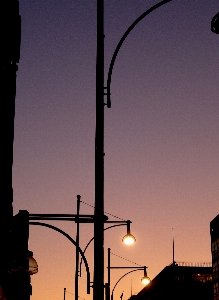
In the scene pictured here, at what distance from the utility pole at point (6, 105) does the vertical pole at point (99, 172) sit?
6848 mm

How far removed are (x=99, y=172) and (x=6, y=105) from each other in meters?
9.67

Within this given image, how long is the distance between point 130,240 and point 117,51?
26.6ft

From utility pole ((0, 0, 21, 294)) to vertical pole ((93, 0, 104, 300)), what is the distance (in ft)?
22.5

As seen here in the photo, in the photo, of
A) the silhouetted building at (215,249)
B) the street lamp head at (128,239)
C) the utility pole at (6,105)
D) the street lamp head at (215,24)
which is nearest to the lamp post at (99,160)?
the street lamp head at (215,24)

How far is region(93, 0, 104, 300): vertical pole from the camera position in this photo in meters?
8.23

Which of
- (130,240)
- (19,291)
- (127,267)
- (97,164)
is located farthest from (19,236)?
(127,267)

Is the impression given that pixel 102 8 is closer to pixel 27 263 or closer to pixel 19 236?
pixel 19 236

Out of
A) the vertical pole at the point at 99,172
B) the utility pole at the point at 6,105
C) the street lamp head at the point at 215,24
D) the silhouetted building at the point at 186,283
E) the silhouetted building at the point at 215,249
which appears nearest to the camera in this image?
the vertical pole at the point at 99,172

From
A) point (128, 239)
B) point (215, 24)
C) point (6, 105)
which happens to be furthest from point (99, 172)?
point (6, 105)

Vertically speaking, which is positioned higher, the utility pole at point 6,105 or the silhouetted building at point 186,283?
the silhouetted building at point 186,283

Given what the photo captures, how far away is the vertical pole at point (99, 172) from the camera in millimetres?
8227

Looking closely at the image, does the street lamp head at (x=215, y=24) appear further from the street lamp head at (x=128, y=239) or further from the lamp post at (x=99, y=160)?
the street lamp head at (x=128, y=239)

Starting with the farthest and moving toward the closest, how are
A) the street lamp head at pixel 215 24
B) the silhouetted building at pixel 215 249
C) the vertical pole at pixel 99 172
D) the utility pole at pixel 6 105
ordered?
the silhouetted building at pixel 215 249 < the utility pole at pixel 6 105 < the street lamp head at pixel 215 24 < the vertical pole at pixel 99 172

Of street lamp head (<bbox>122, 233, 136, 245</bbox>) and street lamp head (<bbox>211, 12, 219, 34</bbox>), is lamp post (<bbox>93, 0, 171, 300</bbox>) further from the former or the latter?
street lamp head (<bbox>122, 233, 136, 245</bbox>)
